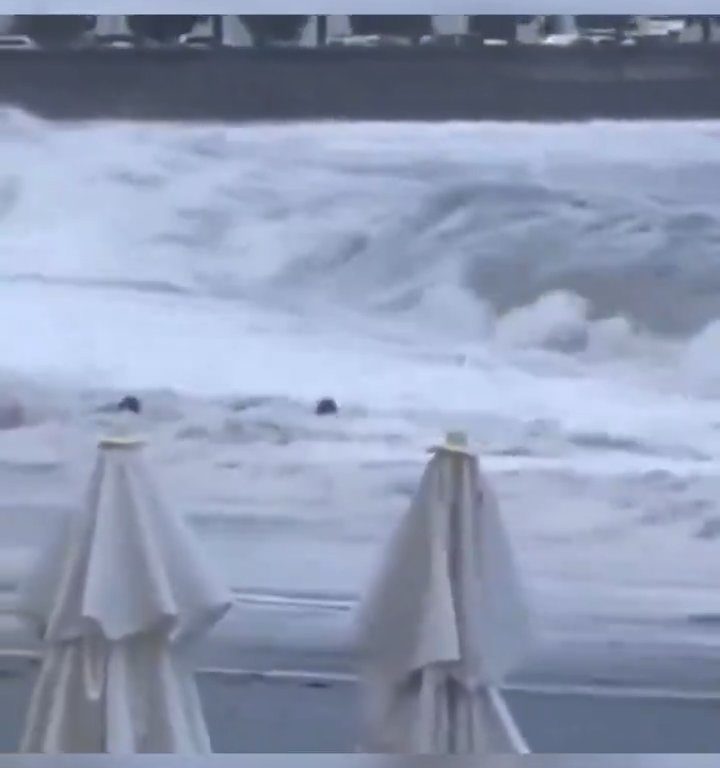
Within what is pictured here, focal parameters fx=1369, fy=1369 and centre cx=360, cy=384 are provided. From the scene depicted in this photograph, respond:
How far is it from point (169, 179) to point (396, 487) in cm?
57

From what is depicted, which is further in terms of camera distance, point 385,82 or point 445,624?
point 385,82

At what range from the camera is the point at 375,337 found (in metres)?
2.03

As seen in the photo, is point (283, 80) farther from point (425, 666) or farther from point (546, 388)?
point (425, 666)

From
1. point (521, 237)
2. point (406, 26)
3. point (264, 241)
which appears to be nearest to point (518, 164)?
point (521, 237)

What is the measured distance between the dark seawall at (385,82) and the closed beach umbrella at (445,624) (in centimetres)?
51

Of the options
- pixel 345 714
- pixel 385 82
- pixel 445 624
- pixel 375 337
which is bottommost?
pixel 345 714

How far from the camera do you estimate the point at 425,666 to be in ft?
6.43

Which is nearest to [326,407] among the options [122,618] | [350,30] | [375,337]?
[375,337]

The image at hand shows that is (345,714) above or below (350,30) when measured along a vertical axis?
below

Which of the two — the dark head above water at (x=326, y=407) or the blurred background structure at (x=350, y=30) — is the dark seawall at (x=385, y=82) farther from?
the dark head above water at (x=326, y=407)

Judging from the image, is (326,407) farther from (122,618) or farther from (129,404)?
(122,618)

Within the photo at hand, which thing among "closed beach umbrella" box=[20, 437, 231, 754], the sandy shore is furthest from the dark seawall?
the sandy shore

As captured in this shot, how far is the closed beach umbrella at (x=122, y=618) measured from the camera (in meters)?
1.96

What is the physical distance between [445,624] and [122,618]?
0.46 m
